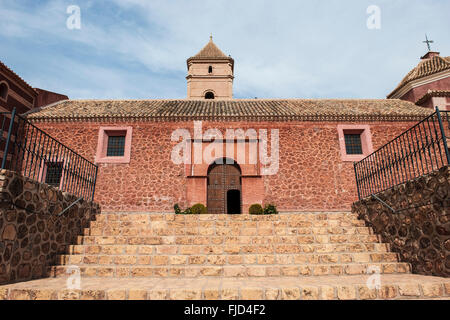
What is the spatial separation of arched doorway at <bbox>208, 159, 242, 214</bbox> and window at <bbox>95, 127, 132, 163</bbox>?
3.96 m

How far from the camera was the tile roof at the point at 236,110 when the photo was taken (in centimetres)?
1218

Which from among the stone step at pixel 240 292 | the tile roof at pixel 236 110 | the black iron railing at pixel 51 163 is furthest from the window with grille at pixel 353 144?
the black iron railing at pixel 51 163

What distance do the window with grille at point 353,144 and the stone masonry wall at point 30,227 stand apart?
11643 millimetres

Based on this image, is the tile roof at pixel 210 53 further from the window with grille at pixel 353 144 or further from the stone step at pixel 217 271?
the stone step at pixel 217 271

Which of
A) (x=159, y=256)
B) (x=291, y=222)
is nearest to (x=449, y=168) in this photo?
(x=291, y=222)

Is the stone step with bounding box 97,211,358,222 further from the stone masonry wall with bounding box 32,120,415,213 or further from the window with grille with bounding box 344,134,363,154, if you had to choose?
the window with grille with bounding box 344,134,363,154

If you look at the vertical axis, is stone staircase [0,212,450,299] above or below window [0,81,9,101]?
below

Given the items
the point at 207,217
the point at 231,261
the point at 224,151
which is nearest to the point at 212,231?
the point at 207,217

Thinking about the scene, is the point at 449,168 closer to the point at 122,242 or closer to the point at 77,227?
the point at 122,242

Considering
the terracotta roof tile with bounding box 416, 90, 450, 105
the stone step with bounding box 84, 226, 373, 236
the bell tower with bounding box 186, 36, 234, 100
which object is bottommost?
the stone step with bounding box 84, 226, 373, 236

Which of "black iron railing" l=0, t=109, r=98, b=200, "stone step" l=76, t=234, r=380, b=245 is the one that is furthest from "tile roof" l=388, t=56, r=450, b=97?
"black iron railing" l=0, t=109, r=98, b=200

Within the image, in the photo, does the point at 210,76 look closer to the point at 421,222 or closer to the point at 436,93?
the point at 436,93

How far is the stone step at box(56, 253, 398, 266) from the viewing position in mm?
4684

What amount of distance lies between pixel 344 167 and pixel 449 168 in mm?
8098
